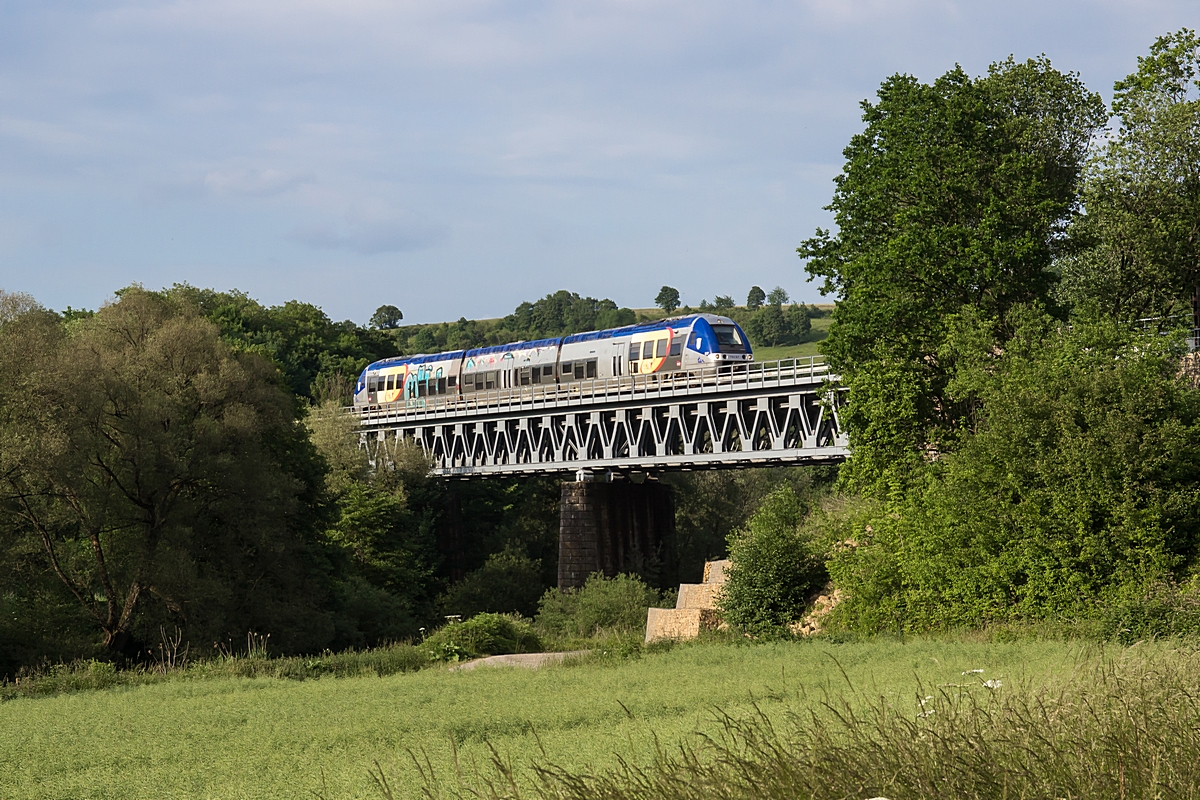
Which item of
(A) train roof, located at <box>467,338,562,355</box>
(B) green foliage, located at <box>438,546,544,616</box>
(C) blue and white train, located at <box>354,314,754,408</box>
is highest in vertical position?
(A) train roof, located at <box>467,338,562,355</box>

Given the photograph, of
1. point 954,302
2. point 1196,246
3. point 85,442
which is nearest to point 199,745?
point 85,442

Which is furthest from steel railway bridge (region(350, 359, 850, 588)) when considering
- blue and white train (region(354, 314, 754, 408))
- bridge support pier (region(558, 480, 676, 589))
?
blue and white train (region(354, 314, 754, 408))

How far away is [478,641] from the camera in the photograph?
29688 millimetres

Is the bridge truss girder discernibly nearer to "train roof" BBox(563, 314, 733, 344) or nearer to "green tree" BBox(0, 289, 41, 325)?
"train roof" BBox(563, 314, 733, 344)

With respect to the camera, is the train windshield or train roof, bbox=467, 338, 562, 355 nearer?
the train windshield

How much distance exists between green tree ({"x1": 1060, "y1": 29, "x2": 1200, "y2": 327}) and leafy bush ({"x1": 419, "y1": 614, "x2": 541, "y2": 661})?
18.6 meters

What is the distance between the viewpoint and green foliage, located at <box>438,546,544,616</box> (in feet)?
218

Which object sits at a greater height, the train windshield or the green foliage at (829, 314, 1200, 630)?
the train windshield

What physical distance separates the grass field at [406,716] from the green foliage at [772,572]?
8.77 meters

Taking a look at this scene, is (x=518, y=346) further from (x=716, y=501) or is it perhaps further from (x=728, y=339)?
(x=716, y=501)

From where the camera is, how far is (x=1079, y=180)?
3672cm

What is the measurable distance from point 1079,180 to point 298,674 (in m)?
27.8

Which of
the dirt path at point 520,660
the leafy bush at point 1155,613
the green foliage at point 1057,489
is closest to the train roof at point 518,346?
the dirt path at point 520,660

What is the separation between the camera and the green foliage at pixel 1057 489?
24062 mm
